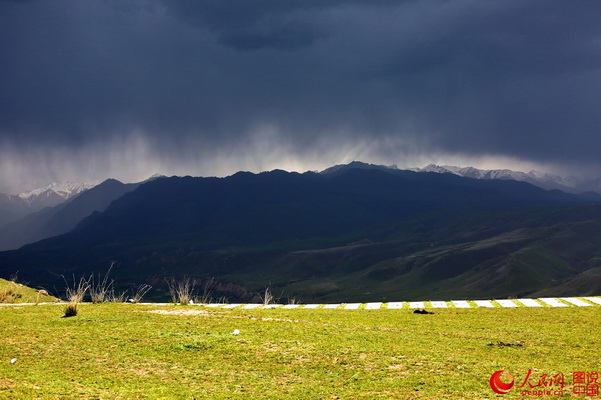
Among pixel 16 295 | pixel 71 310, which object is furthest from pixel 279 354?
pixel 16 295

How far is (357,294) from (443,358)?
180135mm

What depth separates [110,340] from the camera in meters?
17.2

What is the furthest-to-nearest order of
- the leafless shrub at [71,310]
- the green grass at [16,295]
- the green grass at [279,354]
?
1. the green grass at [16,295]
2. the leafless shrub at [71,310]
3. the green grass at [279,354]

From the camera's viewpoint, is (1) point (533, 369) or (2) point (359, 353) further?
(2) point (359, 353)


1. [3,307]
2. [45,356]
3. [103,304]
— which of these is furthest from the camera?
[103,304]

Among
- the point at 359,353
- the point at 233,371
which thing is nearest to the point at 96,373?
the point at 233,371

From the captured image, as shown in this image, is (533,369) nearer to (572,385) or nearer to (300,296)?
(572,385)

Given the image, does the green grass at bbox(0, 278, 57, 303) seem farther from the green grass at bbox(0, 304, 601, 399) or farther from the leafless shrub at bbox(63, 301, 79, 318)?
the leafless shrub at bbox(63, 301, 79, 318)

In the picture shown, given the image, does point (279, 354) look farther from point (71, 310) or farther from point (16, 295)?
point (16, 295)

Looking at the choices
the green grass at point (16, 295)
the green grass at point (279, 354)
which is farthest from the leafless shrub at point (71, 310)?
the green grass at point (16, 295)

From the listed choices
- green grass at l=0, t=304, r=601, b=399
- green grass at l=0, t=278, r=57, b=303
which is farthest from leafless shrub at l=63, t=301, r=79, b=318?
green grass at l=0, t=278, r=57, b=303

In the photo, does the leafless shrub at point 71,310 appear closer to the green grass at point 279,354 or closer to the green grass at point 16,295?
the green grass at point 279,354

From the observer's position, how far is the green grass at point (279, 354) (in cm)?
1227

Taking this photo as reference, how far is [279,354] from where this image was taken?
15.6 m
